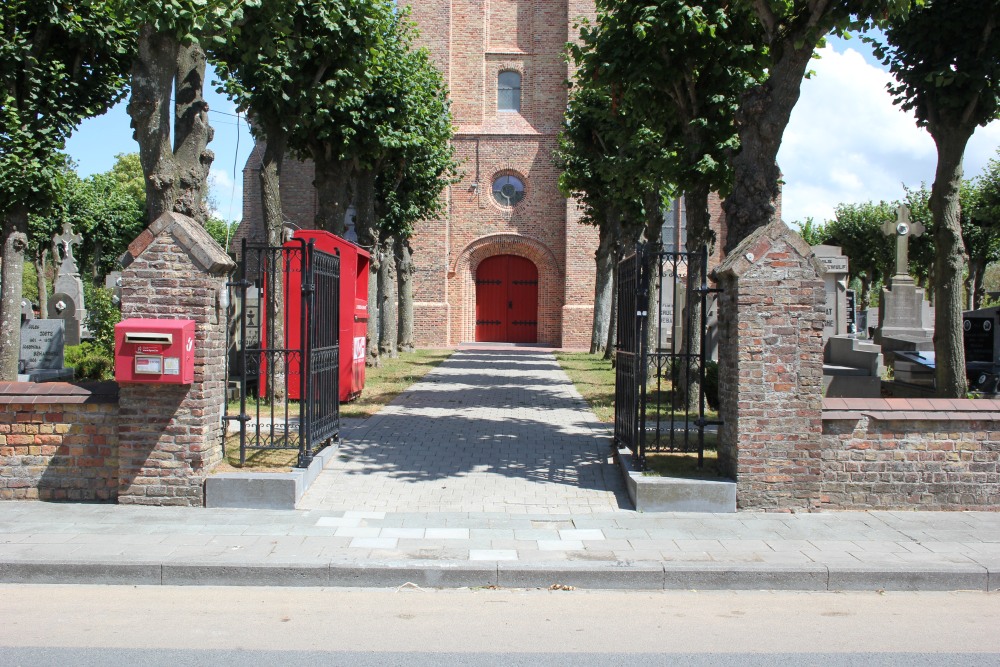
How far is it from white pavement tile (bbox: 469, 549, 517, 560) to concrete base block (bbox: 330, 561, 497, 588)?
0.24m

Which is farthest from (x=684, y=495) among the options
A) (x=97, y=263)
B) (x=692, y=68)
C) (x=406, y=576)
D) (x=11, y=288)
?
(x=97, y=263)

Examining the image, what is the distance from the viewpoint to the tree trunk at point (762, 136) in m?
9.04

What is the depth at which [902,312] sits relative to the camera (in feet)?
68.3

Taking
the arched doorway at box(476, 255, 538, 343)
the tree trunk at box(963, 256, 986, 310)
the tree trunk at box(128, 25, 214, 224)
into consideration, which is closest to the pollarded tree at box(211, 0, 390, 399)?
the tree trunk at box(128, 25, 214, 224)

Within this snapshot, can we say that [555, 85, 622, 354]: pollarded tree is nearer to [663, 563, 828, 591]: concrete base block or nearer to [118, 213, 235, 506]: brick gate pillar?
[118, 213, 235, 506]: brick gate pillar

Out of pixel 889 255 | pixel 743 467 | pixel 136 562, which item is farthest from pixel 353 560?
pixel 889 255

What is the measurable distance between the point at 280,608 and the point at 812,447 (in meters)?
4.70

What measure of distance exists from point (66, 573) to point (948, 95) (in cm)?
1318

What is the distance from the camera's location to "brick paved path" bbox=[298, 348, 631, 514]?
25.4ft

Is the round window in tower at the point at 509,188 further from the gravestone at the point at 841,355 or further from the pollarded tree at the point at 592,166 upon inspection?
the gravestone at the point at 841,355

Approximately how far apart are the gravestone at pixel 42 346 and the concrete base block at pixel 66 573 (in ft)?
41.1

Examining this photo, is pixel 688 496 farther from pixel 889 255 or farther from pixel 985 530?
pixel 889 255

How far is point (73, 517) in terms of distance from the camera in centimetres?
693

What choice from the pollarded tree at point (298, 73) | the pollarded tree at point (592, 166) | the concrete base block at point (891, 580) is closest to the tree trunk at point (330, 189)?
the pollarded tree at point (298, 73)
